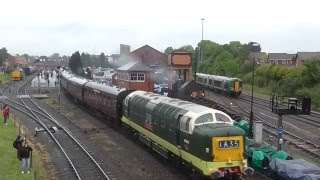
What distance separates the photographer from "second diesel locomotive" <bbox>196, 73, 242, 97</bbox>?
62.2 m

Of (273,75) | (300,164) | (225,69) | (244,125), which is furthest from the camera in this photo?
(225,69)

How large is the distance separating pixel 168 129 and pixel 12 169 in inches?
312

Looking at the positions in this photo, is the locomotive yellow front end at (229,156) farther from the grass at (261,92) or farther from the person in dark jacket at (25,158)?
the grass at (261,92)

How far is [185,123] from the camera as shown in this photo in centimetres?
1889

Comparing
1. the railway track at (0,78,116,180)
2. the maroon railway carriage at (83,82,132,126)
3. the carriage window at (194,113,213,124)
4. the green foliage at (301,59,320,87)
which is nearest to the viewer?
the carriage window at (194,113,213,124)

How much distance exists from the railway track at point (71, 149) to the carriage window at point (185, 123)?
4.22 m

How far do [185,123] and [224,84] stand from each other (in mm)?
47906

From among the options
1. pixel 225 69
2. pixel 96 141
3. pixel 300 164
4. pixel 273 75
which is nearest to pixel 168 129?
pixel 300 164

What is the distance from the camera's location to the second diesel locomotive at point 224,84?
62219 millimetres

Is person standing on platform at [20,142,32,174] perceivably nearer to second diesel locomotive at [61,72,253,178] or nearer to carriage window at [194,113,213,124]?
second diesel locomotive at [61,72,253,178]

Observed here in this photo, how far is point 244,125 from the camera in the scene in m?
28.3

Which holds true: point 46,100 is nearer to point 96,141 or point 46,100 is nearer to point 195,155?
point 96,141

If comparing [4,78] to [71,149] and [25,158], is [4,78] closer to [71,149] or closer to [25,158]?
[71,149]

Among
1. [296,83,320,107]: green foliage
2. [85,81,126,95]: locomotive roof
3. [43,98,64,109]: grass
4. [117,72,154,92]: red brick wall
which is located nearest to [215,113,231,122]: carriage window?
[85,81,126,95]: locomotive roof
